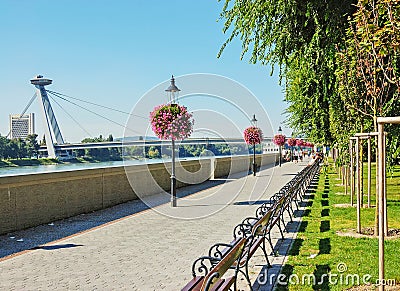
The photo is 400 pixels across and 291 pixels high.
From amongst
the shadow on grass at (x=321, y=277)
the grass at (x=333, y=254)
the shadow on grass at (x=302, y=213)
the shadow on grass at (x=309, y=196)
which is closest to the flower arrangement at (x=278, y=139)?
the shadow on grass at (x=309, y=196)

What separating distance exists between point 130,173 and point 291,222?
22.0 ft

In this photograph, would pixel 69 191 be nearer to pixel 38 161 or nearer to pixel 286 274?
pixel 38 161

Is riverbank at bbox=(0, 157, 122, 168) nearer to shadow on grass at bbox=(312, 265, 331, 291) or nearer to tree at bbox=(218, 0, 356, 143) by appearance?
tree at bbox=(218, 0, 356, 143)

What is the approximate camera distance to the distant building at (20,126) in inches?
587

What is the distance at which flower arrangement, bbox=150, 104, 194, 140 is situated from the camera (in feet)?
47.8

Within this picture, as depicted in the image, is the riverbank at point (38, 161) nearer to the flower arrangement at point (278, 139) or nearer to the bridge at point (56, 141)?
the bridge at point (56, 141)

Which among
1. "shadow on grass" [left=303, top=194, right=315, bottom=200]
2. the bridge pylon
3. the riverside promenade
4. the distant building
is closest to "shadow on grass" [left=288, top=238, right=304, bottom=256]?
the riverside promenade

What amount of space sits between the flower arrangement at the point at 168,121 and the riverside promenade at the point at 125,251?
2072 millimetres

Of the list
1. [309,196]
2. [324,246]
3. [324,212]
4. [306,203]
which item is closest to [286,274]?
[324,246]

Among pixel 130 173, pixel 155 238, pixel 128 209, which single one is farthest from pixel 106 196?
pixel 155 238

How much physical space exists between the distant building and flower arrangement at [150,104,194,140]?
3.63m

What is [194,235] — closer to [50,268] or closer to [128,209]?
[50,268]

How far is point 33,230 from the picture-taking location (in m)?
10.5

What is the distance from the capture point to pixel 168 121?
47.7 feet
